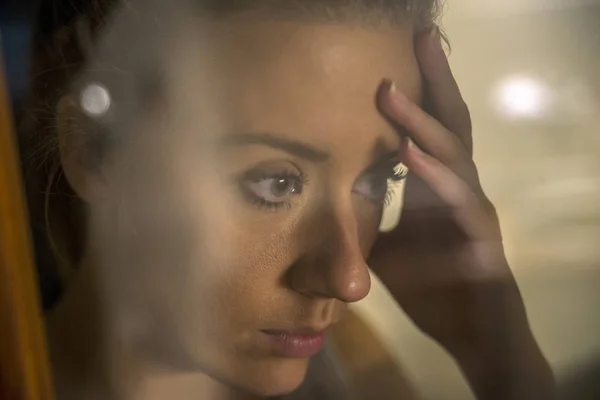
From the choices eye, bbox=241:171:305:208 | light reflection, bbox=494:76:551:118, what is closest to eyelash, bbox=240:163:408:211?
eye, bbox=241:171:305:208

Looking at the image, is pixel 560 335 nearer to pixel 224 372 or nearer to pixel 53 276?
pixel 224 372

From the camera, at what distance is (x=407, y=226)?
0.58 metres

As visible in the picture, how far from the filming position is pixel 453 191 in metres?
0.57

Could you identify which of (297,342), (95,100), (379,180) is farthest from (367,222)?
(95,100)

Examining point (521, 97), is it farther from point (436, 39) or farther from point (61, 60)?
point (61, 60)

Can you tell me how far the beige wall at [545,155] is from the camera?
0.55 meters

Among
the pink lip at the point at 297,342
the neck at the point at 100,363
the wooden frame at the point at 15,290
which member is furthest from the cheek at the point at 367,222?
the wooden frame at the point at 15,290

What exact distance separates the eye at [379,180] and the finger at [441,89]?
65 millimetres

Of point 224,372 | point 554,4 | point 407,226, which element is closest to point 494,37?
point 554,4

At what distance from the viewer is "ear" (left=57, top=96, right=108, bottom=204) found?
55 cm

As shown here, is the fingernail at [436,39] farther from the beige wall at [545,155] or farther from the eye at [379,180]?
the eye at [379,180]

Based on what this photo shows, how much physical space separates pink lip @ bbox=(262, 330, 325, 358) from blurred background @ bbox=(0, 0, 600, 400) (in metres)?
0.06

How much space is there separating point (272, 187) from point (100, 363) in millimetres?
263

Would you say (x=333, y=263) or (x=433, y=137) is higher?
(x=433, y=137)
